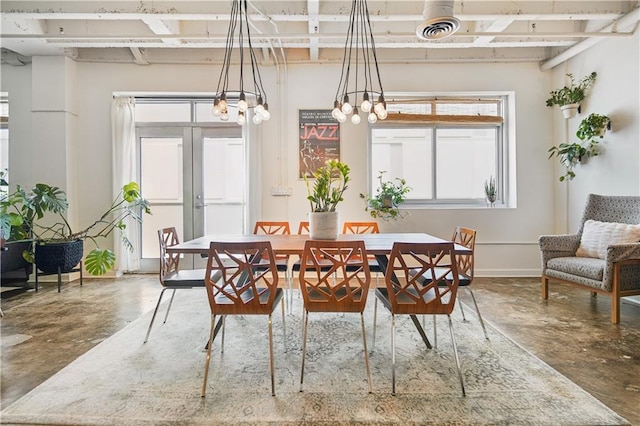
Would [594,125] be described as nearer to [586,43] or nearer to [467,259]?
[586,43]

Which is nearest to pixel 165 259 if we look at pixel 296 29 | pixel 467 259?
pixel 467 259

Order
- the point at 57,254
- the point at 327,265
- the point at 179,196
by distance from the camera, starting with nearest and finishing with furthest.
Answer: the point at 327,265
the point at 57,254
the point at 179,196

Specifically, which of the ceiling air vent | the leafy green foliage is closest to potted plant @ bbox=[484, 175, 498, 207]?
the leafy green foliage

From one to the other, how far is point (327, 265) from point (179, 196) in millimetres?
3042

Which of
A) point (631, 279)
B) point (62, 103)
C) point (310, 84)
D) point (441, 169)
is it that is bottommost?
point (631, 279)

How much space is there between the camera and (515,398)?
68.7 inches

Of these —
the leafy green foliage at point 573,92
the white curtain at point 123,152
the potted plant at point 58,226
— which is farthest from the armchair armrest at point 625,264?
the white curtain at point 123,152

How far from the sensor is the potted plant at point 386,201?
172 inches

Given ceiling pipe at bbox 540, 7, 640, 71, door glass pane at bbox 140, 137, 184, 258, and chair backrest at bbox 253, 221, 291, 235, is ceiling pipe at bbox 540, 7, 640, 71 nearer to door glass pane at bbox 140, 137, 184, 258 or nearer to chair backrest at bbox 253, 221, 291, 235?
chair backrest at bbox 253, 221, 291, 235

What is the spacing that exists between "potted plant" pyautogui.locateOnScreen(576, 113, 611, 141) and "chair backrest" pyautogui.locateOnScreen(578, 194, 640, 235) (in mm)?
743

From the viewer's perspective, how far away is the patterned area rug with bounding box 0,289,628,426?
160 centimetres

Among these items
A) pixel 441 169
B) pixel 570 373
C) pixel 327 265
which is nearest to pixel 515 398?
pixel 570 373

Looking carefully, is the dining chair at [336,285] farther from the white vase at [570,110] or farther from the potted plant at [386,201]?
the white vase at [570,110]

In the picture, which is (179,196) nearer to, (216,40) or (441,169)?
(216,40)
